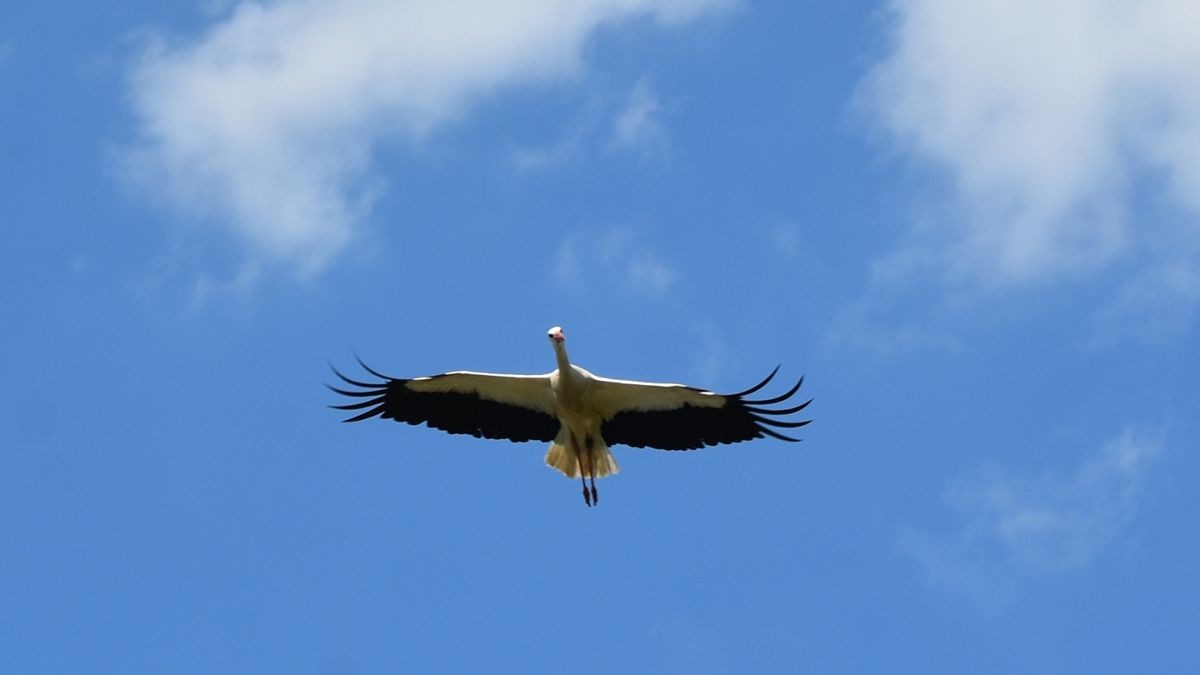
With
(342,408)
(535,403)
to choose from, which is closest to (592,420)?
(535,403)

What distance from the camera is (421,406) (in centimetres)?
2144

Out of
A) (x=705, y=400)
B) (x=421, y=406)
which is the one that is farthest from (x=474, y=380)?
(x=705, y=400)

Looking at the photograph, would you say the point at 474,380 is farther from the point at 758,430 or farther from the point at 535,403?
the point at 758,430

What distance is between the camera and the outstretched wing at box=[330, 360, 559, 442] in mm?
21234

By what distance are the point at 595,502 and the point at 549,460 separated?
62 cm

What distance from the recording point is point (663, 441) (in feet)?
69.3

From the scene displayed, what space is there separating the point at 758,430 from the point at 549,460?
2.06m

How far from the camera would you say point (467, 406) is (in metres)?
21.5

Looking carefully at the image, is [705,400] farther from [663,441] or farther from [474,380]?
[474,380]

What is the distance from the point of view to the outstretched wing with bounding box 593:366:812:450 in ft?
67.8

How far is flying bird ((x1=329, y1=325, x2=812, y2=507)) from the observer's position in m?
20.8

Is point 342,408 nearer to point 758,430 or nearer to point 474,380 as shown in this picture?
point 474,380

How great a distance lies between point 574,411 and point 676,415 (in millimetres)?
942

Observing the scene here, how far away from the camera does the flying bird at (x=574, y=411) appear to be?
818 inches
